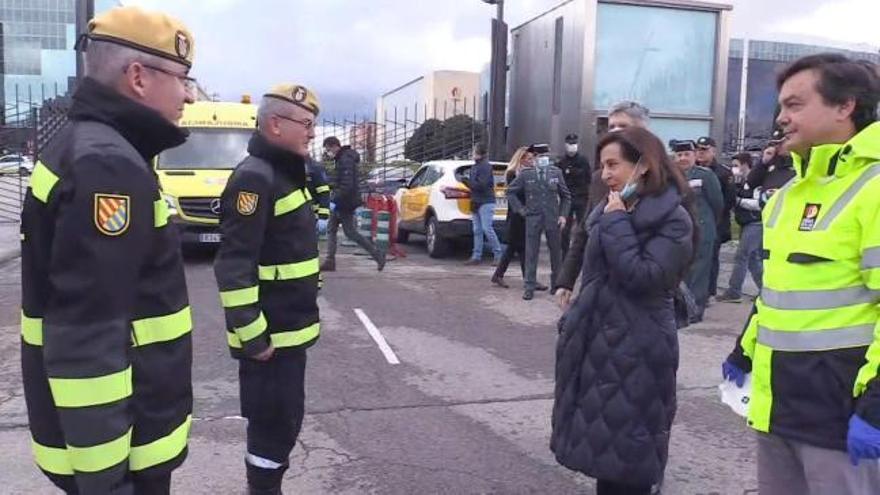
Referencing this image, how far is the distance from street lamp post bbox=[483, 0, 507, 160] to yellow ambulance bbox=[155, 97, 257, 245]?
184 inches

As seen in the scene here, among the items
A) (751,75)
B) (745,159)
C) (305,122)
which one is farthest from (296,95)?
(751,75)

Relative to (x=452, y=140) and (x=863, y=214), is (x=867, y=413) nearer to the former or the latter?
(x=863, y=214)

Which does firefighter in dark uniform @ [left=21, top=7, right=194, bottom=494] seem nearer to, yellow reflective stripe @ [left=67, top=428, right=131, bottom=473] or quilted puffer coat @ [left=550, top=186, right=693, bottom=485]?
yellow reflective stripe @ [left=67, top=428, right=131, bottom=473]

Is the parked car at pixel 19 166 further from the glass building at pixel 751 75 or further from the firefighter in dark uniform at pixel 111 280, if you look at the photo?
the glass building at pixel 751 75

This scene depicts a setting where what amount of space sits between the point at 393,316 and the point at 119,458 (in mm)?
6432

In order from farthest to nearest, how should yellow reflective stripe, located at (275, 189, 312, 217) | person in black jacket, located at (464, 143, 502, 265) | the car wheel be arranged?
the car wheel
person in black jacket, located at (464, 143, 502, 265)
yellow reflective stripe, located at (275, 189, 312, 217)

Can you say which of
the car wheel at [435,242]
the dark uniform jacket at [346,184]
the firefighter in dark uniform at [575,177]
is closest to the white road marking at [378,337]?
the dark uniform jacket at [346,184]

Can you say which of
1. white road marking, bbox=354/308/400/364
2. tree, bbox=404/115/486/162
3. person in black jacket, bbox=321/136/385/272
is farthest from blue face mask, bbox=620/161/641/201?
tree, bbox=404/115/486/162

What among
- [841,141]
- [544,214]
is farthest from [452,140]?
[841,141]

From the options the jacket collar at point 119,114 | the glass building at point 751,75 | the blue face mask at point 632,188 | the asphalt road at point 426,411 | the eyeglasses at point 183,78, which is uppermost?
the glass building at point 751,75

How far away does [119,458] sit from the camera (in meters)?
1.89

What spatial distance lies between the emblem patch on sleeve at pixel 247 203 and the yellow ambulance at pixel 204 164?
8.36 meters

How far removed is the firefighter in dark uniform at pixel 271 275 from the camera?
10.2 feet

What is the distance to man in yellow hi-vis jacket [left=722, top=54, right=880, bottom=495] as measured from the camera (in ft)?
7.26
